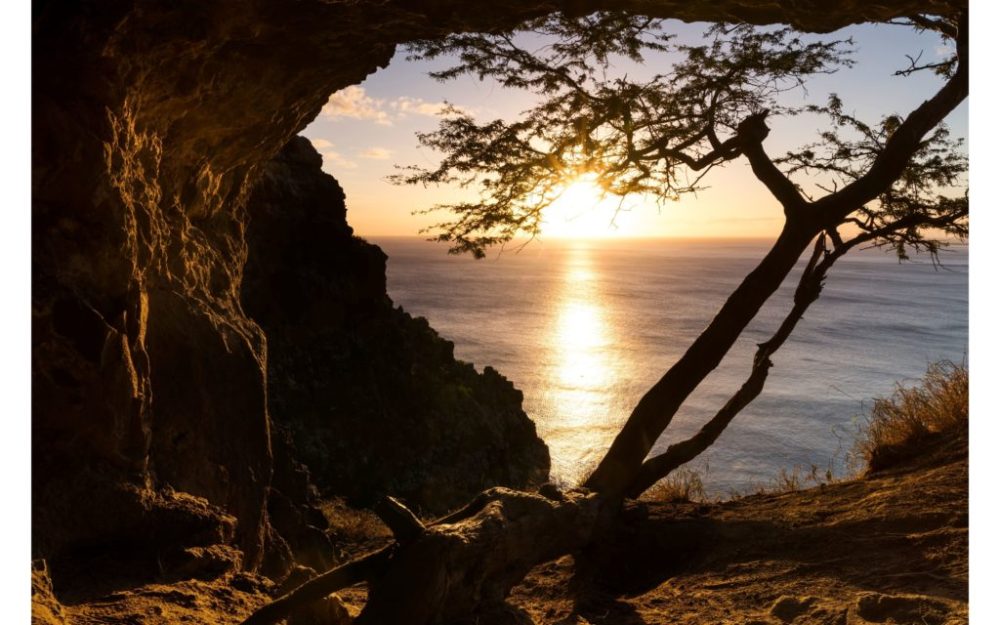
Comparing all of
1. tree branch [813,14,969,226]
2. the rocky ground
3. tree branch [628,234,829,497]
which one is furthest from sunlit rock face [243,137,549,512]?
tree branch [813,14,969,226]

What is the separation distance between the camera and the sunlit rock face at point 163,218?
346 centimetres

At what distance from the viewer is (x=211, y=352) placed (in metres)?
4.94

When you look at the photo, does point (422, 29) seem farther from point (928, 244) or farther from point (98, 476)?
point (928, 244)

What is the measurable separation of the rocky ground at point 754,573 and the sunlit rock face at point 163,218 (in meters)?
0.57

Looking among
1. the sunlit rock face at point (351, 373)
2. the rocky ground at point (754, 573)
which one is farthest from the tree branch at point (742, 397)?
the sunlit rock face at point (351, 373)

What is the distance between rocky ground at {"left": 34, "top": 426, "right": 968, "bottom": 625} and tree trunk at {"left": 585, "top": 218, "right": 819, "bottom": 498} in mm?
463

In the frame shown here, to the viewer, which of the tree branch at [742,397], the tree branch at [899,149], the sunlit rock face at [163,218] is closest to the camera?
the sunlit rock face at [163,218]

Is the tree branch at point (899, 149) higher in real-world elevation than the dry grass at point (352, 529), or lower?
higher

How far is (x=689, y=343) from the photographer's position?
45719 millimetres

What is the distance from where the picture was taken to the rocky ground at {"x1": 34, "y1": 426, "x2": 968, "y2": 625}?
11.4 ft

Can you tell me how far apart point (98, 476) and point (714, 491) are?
17628 millimetres

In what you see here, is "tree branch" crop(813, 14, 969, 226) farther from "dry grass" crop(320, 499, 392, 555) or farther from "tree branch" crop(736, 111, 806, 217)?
"dry grass" crop(320, 499, 392, 555)

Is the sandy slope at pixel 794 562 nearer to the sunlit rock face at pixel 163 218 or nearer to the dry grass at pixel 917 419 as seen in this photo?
the dry grass at pixel 917 419
